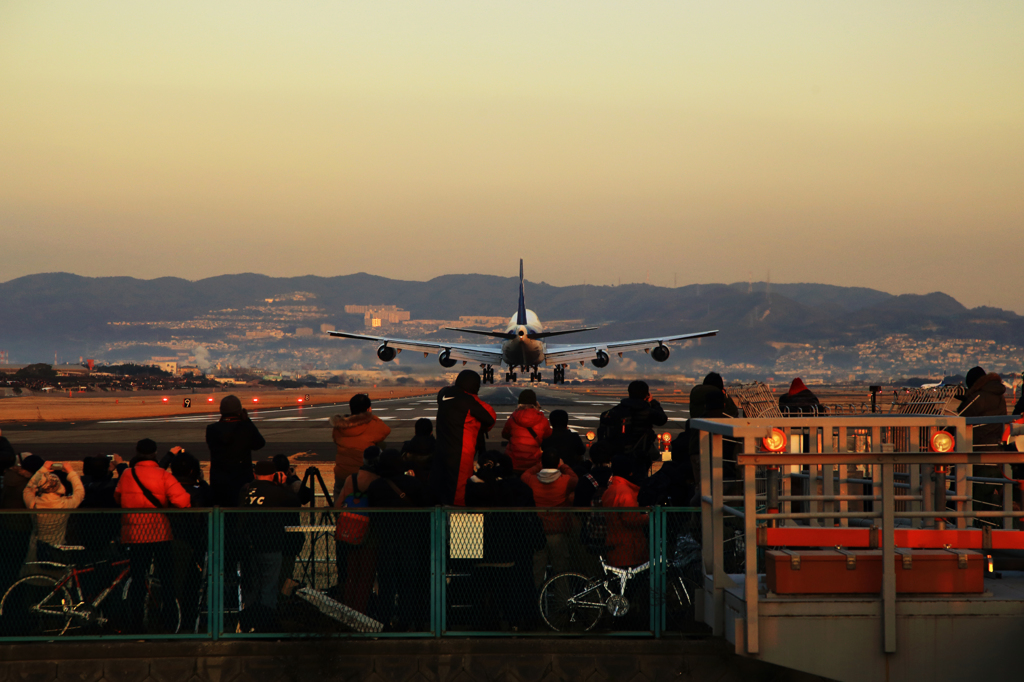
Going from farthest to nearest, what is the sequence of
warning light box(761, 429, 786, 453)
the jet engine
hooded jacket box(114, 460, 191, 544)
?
the jet engine
hooded jacket box(114, 460, 191, 544)
warning light box(761, 429, 786, 453)

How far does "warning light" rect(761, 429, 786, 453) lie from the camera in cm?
828

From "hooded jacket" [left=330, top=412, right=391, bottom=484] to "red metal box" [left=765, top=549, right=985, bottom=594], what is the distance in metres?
5.33

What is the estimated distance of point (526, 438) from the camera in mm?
11609

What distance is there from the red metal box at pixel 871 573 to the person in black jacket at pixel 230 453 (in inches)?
255

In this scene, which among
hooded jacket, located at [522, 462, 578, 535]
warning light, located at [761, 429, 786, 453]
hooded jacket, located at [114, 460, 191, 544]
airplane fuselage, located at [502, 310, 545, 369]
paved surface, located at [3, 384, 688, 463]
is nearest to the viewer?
warning light, located at [761, 429, 786, 453]

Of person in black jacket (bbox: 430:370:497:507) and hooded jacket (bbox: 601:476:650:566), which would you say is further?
person in black jacket (bbox: 430:370:497:507)

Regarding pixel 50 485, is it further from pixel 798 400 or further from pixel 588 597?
pixel 798 400

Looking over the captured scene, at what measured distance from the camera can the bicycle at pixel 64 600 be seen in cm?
848

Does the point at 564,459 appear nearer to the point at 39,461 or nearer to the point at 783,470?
the point at 783,470

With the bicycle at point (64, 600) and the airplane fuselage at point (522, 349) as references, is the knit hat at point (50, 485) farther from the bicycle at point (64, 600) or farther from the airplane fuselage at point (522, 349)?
the airplane fuselage at point (522, 349)

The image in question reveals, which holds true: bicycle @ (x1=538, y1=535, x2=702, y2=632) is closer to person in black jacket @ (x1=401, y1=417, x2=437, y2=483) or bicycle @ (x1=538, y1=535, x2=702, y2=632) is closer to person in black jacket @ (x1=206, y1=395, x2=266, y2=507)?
person in black jacket @ (x1=401, y1=417, x2=437, y2=483)

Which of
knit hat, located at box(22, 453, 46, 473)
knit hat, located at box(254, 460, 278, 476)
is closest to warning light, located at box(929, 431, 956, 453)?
knit hat, located at box(254, 460, 278, 476)

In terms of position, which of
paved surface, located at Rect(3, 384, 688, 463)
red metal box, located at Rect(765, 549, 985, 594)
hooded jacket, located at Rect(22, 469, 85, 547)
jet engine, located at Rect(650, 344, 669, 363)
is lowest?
paved surface, located at Rect(3, 384, 688, 463)

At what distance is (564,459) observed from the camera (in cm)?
1102
